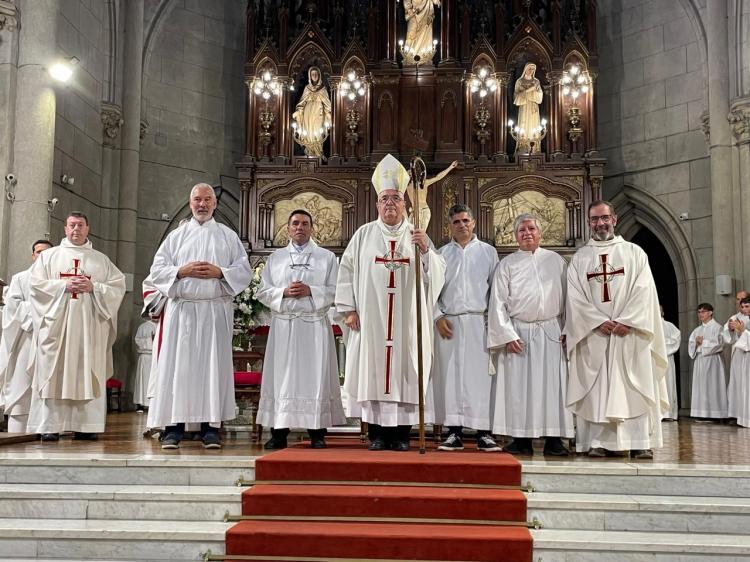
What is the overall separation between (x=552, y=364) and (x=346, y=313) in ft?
5.43

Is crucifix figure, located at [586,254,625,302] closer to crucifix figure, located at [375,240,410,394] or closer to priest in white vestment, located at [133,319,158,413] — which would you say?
crucifix figure, located at [375,240,410,394]

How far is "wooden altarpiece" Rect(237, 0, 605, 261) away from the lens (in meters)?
14.2

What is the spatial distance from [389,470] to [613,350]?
7.07 feet

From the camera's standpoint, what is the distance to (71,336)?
25.5 ft

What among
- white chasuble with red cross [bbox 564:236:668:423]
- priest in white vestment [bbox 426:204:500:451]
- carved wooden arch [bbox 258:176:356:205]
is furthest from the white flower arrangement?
carved wooden arch [bbox 258:176:356:205]

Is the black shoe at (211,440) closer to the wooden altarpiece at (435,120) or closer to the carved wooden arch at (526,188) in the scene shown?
the wooden altarpiece at (435,120)

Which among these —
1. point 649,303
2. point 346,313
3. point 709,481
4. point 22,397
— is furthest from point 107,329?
point 709,481

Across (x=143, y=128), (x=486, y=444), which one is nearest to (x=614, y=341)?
(x=486, y=444)

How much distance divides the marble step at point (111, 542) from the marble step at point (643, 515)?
195 cm

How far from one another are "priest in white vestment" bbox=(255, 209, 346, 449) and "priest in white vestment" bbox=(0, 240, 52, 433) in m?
2.75

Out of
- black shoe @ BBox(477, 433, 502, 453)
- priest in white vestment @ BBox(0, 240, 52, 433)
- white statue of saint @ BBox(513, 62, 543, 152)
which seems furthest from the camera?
white statue of saint @ BBox(513, 62, 543, 152)

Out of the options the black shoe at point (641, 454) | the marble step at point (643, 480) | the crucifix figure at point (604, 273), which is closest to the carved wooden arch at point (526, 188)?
the crucifix figure at point (604, 273)

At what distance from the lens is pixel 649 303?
6.71m

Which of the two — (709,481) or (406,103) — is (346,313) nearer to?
(709,481)
